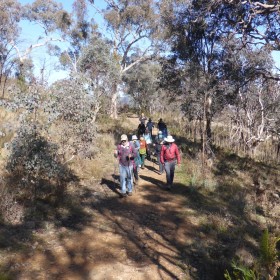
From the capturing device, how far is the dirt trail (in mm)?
5855

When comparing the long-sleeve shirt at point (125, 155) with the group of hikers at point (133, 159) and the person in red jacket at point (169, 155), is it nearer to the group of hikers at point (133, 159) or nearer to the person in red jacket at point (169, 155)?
the group of hikers at point (133, 159)

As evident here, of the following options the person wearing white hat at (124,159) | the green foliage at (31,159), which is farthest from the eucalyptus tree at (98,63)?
the green foliage at (31,159)

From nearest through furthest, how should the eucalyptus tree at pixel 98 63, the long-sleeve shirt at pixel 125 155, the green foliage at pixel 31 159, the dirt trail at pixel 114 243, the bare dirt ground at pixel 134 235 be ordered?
the dirt trail at pixel 114 243
the bare dirt ground at pixel 134 235
the green foliage at pixel 31 159
the long-sleeve shirt at pixel 125 155
the eucalyptus tree at pixel 98 63

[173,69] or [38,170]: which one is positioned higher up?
[173,69]

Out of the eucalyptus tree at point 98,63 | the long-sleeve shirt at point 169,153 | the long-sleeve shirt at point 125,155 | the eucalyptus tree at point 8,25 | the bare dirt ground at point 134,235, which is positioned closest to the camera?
the bare dirt ground at point 134,235

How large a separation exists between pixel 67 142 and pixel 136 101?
3471cm

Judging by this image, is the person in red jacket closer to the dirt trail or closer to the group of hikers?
the group of hikers

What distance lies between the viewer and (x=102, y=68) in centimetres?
1739

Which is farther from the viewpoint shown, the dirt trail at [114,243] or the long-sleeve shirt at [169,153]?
the long-sleeve shirt at [169,153]

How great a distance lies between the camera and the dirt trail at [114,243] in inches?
231

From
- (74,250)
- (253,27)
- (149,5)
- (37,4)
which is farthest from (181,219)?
(37,4)

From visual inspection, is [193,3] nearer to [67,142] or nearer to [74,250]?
[67,142]

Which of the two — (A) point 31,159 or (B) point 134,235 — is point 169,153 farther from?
(A) point 31,159

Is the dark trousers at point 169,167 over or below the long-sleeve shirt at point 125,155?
below
